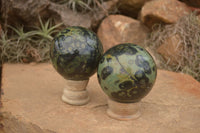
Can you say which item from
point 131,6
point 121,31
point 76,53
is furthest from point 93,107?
point 131,6

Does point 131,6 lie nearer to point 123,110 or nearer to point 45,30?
point 45,30

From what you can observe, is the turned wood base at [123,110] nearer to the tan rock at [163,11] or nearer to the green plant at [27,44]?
Answer: the green plant at [27,44]

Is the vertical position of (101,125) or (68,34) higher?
(68,34)

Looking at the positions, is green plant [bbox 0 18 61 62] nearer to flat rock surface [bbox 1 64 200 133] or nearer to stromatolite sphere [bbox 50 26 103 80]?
flat rock surface [bbox 1 64 200 133]

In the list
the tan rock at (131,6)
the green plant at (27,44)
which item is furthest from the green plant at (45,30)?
the tan rock at (131,6)

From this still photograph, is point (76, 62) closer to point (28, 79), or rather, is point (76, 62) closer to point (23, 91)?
point (23, 91)

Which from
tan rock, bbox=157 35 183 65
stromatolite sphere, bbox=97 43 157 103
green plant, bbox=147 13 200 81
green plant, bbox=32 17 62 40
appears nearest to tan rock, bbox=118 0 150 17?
green plant, bbox=147 13 200 81

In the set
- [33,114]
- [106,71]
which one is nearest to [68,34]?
[106,71]
